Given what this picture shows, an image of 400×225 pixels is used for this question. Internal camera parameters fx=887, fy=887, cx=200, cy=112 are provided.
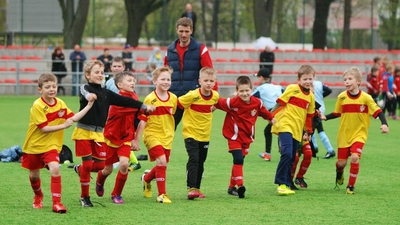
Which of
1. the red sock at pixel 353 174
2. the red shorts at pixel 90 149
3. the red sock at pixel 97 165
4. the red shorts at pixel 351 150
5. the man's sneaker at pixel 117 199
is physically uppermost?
the red shorts at pixel 90 149

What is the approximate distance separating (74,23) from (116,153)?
29693 millimetres

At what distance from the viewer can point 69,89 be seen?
33062 millimetres

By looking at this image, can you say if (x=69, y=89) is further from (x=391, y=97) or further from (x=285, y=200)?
(x=285, y=200)

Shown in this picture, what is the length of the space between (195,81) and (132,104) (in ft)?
8.61

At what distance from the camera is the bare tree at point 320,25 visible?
42.2m

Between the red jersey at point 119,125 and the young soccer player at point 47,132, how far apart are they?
63cm

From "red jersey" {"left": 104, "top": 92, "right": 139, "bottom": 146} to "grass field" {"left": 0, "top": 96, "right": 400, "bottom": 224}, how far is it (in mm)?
743

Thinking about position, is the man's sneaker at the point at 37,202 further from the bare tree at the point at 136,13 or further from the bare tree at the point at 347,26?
the bare tree at the point at 347,26

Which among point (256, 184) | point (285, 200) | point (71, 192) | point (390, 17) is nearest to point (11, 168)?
point (71, 192)

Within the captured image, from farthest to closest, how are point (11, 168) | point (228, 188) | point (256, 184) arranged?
point (11, 168)
point (256, 184)
point (228, 188)

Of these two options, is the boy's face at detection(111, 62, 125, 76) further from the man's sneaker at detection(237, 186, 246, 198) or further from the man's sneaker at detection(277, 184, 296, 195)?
the man's sneaker at detection(277, 184, 296, 195)

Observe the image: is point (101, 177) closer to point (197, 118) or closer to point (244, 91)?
point (197, 118)

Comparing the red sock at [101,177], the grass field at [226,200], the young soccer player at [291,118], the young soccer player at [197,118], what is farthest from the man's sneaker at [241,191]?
the red sock at [101,177]

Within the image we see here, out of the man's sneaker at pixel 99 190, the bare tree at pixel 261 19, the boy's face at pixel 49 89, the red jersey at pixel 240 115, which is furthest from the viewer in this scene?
the bare tree at pixel 261 19
